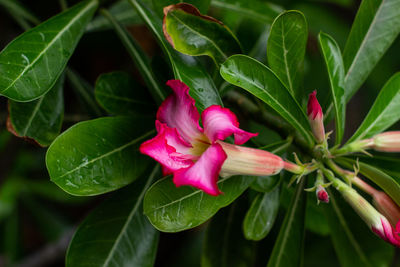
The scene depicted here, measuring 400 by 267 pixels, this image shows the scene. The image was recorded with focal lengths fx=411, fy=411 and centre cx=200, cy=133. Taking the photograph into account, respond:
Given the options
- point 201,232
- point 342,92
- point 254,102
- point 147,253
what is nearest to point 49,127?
point 147,253

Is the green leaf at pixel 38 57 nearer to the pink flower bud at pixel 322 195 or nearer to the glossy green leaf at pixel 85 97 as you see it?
the glossy green leaf at pixel 85 97

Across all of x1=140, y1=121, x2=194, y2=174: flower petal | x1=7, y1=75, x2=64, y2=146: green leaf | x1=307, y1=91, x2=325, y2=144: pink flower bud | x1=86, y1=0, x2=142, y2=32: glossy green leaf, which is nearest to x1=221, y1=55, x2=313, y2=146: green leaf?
x1=307, y1=91, x2=325, y2=144: pink flower bud

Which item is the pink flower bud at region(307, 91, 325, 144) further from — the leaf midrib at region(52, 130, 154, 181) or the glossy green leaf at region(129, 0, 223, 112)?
the leaf midrib at region(52, 130, 154, 181)

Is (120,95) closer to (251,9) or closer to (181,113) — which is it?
(181,113)

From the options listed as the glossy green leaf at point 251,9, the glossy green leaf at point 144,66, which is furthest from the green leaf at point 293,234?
the glossy green leaf at point 251,9

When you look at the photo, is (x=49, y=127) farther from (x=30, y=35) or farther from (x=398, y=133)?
(x=398, y=133)

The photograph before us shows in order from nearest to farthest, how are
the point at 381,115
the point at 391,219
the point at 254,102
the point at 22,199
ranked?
the point at 391,219 < the point at 381,115 < the point at 254,102 < the point at 22,199
